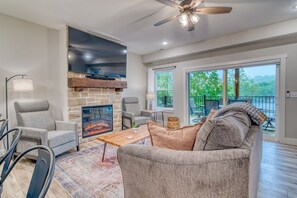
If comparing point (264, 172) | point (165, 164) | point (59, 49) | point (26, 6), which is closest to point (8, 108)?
point (59, 49)

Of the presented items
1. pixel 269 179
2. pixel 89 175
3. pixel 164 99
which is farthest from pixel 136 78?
pixel 269 179

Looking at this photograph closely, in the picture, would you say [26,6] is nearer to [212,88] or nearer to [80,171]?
[80,171]

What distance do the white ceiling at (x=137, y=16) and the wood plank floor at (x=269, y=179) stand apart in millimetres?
2557

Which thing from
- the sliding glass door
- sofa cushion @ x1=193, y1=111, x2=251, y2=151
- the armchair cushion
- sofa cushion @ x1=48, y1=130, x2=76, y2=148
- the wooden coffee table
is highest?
the sliding glass door

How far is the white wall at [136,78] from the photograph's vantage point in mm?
5478

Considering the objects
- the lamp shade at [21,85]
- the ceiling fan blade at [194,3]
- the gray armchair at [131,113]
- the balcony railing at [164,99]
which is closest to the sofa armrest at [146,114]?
the gray armchair at [131,113]

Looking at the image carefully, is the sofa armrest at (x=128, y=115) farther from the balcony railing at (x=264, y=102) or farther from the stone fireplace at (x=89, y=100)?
the balcony railing at (x=264, y=102)

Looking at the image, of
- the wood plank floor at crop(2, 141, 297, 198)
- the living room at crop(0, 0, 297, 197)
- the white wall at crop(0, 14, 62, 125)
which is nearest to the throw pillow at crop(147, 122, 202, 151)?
the living room at crop(0, 0, 297, 197)

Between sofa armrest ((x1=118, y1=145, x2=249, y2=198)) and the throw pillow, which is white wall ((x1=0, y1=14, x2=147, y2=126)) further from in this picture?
sofa armrest ((x1=118, y1=145, x2=249, y2=198))

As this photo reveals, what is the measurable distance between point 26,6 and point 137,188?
329 centimetres

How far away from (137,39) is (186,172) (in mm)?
3907

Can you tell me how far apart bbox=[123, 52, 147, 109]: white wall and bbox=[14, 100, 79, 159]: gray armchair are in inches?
95.7

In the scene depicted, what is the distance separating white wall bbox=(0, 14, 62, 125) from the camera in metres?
2.97

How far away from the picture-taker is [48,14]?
2947 mm
